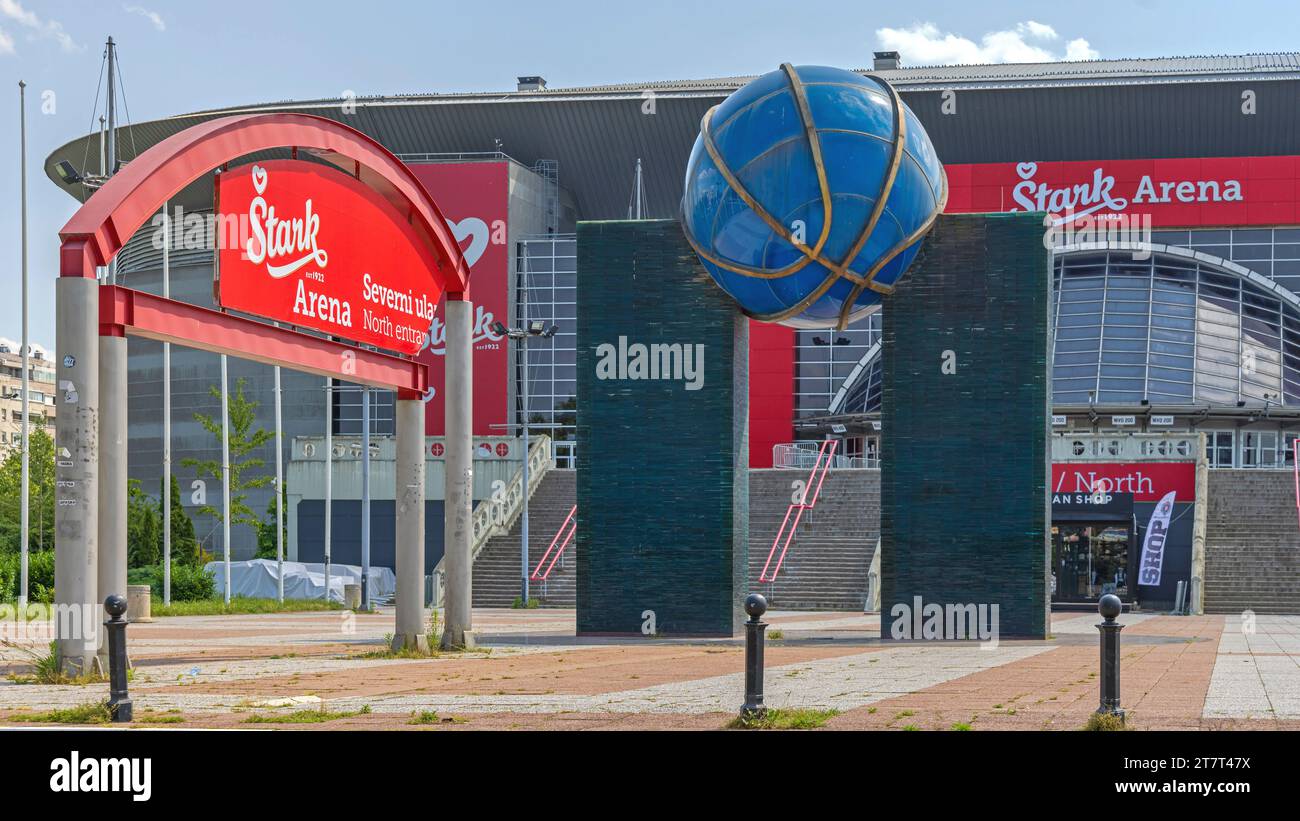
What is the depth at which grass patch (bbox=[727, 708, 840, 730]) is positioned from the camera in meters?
10.5

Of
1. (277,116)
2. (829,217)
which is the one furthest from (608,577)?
(277,116)

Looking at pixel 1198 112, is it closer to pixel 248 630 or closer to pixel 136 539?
pixel 136 539

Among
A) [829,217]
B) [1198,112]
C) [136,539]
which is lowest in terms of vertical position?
[136,539]

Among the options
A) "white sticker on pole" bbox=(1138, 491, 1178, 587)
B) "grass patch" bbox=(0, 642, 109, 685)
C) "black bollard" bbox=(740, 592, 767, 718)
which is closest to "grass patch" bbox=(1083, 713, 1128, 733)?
"black bollard" bbox=(740, 592, 767, 718)

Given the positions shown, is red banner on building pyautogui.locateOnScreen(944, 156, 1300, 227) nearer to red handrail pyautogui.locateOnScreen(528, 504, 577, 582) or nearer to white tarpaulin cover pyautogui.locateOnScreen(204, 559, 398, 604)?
red handrail pyautogui.locateOnScreen(528, 504, 577, 582)

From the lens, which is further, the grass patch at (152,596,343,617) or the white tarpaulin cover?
the white tarpaulin cover

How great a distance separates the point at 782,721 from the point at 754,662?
463 millimetres

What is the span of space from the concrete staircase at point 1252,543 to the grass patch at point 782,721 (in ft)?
98.9

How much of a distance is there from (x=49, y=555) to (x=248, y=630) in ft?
48.3

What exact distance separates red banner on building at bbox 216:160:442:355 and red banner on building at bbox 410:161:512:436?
151ft

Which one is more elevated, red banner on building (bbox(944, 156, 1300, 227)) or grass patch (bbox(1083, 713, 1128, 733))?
red banner on building (bbox(944, 156, 1300, 227))

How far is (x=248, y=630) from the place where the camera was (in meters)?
26.8

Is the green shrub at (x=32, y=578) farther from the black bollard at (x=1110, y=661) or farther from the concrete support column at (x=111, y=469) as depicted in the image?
the black bollard at (x=1110, y=661)

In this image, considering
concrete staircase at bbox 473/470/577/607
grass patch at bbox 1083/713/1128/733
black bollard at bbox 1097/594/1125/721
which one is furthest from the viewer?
concrete staircase at bbox 473/470/577/607
